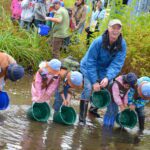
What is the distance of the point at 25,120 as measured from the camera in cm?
718

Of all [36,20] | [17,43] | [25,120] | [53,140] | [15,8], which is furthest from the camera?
[15,8]

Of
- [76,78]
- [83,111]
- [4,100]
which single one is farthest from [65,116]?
[4,100]

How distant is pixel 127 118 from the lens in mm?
7578

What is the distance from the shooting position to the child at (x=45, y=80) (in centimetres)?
720

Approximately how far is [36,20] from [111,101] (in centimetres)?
590

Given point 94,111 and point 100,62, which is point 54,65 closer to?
point 100,62

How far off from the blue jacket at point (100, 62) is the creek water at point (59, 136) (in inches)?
31.9

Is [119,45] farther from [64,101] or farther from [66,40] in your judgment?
[66,40]

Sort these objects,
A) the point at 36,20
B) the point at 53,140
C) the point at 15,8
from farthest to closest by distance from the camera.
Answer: the point at 15,8 < the point at 36,20 < the point at 53,140

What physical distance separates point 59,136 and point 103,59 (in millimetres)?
1529

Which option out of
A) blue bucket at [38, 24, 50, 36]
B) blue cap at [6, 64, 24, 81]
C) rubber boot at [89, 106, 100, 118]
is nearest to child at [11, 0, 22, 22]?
blue bucket at [38, 24, 50, 36]

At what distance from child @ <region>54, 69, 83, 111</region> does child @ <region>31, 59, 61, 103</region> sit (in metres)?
0.10

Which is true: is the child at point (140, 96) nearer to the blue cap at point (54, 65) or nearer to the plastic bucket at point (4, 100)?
the blue cap at point (54, 65)

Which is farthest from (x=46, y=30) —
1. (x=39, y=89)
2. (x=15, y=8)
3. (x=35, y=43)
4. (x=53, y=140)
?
(x=53, y=140)
